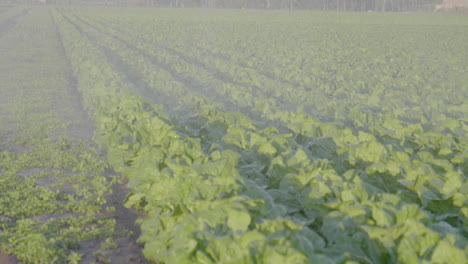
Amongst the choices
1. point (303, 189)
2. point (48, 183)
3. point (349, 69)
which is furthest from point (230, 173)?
point (349, 69)

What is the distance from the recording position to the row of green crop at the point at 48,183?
16.6ft

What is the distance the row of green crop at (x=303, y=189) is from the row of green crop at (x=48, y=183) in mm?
573

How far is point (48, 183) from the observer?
22.7 ft

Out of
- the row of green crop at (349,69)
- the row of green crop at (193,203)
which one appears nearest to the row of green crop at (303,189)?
the row of green crop at (193,203)

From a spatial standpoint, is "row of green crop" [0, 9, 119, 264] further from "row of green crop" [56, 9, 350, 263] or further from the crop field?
"row of green crop" [56, 9, 350, 263]

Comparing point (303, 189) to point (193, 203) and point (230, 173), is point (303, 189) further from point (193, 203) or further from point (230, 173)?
point (193, 203)

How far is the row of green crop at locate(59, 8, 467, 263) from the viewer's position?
346 centimetres

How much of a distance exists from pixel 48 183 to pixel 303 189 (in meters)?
4.01

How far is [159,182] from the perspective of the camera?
16.9 ft

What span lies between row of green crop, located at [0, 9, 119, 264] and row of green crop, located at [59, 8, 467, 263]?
22.6 inches


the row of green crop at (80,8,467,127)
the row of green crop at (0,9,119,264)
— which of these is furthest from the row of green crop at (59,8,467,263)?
the row of green crop at (80,8,467,127)

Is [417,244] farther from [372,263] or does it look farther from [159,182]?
[159,182]

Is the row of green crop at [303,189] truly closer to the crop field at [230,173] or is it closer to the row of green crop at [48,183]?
the crop field at [230,173]

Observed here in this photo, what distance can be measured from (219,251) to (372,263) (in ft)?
3.41
